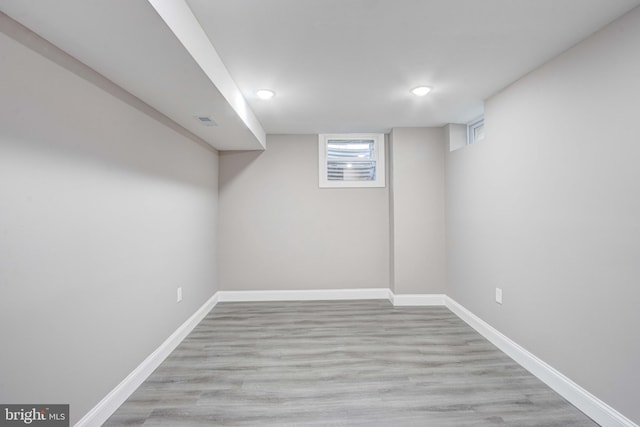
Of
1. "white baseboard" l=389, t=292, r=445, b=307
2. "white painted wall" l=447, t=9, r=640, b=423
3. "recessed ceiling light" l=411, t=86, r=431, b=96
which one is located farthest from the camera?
"white baseboard" l=389, t=292, r=445, b=307

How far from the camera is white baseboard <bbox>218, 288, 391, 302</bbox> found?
155 inches

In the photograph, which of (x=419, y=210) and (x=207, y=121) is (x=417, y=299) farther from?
(x=207, y=121)

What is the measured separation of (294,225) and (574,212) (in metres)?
2.92

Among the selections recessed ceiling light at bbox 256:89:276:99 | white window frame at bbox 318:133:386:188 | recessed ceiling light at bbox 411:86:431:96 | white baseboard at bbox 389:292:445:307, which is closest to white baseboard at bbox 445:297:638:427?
white baseboard at bbox 389:292:445:307

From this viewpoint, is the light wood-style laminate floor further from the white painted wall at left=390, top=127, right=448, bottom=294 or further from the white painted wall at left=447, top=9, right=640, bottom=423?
the white painted wall at left=390, top=127, right=448, bottom=294

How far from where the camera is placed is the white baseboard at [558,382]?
1.59m

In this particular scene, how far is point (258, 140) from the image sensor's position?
3.40 metres

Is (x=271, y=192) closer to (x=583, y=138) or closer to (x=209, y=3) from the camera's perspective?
(x=209, y=3)

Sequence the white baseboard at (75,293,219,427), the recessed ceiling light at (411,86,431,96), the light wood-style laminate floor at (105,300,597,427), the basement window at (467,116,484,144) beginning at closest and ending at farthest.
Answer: the white baseboard at (75,293,219,427)
the light wood-style laminate floor at (105,300,597,427)
the recessed ceiling light at (411,86,431,96)
the basement window at (467,116,484,144)

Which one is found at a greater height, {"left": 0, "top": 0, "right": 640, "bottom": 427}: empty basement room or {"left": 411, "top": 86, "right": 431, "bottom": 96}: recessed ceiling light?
{"left": 411, "top": 86, "right": 431, "bottom": 96}: recessed ceiling light

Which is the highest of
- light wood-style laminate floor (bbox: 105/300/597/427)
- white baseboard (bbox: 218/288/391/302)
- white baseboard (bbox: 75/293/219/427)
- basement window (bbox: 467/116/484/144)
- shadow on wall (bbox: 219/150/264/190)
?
basement window (bbox: 467/116/484/144)

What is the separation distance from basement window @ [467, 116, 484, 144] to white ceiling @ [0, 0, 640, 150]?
0.81 metres

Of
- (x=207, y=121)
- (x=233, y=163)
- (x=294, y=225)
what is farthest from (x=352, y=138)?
(x=207, y=121)

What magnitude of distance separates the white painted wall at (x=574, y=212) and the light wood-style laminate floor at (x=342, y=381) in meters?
0.39
